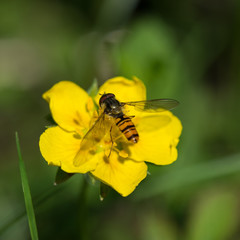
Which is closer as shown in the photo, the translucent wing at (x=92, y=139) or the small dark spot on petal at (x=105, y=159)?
the translucent wing at (x=92, y=139)

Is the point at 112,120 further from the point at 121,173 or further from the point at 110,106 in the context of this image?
the point at 121,173

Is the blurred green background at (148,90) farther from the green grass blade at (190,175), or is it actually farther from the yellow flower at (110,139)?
the yellow flower at (110,139)

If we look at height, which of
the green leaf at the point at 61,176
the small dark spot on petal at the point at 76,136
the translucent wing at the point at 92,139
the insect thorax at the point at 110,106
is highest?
the insect thorax at the point at 110,106

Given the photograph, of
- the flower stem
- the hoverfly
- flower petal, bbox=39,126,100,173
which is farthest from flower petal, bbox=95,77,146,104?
the flower stem

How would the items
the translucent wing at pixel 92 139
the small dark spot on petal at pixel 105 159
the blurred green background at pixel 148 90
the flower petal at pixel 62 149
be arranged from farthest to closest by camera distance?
the blurred green background at pixel 148 90 < the small dark spot on petal at pixel 105 159 < the translucent wing at pixel 92 139 < the flower petal at pixel 62 149

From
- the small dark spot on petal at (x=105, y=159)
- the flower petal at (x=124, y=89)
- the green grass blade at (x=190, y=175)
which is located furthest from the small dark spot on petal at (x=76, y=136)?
the green grass blade at (x=190, y=175)

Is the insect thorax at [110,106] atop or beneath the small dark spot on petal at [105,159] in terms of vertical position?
atop

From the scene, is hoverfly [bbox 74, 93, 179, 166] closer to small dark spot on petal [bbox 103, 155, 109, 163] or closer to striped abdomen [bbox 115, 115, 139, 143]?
striped abdomen [bbox 115, 115, 139, 143]

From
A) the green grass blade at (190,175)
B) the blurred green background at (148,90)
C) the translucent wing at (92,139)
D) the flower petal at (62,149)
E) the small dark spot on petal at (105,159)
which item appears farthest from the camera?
the blurred green background at (148,90)
